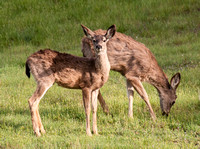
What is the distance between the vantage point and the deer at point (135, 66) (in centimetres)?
898

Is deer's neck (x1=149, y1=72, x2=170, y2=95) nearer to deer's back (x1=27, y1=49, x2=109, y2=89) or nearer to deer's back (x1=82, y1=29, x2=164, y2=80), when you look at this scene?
→ deer's back (x1=82, y1=29, x2=164, y2=80)

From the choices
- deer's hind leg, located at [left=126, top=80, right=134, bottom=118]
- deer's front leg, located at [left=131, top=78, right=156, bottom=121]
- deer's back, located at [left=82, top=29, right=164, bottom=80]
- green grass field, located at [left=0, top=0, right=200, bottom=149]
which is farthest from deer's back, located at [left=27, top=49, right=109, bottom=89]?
deer's front leg, located at [left=131, top=78, right=156, bottom=121]

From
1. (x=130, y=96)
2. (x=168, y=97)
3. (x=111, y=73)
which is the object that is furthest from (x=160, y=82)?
(x=111, y=73)

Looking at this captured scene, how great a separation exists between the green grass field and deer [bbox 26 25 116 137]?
54 centimetres

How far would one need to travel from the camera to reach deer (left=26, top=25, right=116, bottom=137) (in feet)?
23.9

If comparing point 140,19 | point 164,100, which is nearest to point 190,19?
point 140,19

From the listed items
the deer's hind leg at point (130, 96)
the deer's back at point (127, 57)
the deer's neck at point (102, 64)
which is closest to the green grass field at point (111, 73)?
the deer's hind leg at point (130, 96)

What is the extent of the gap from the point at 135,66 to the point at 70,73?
2078 millimetres

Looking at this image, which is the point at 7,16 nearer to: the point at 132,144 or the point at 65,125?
the point at 65,125

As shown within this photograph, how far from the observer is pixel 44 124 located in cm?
779

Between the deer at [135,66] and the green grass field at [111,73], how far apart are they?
1.02 ft

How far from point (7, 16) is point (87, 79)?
13175mm

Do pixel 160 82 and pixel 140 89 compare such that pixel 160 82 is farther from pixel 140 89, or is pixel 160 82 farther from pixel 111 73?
pixel 111 73

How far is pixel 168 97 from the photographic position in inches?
357
